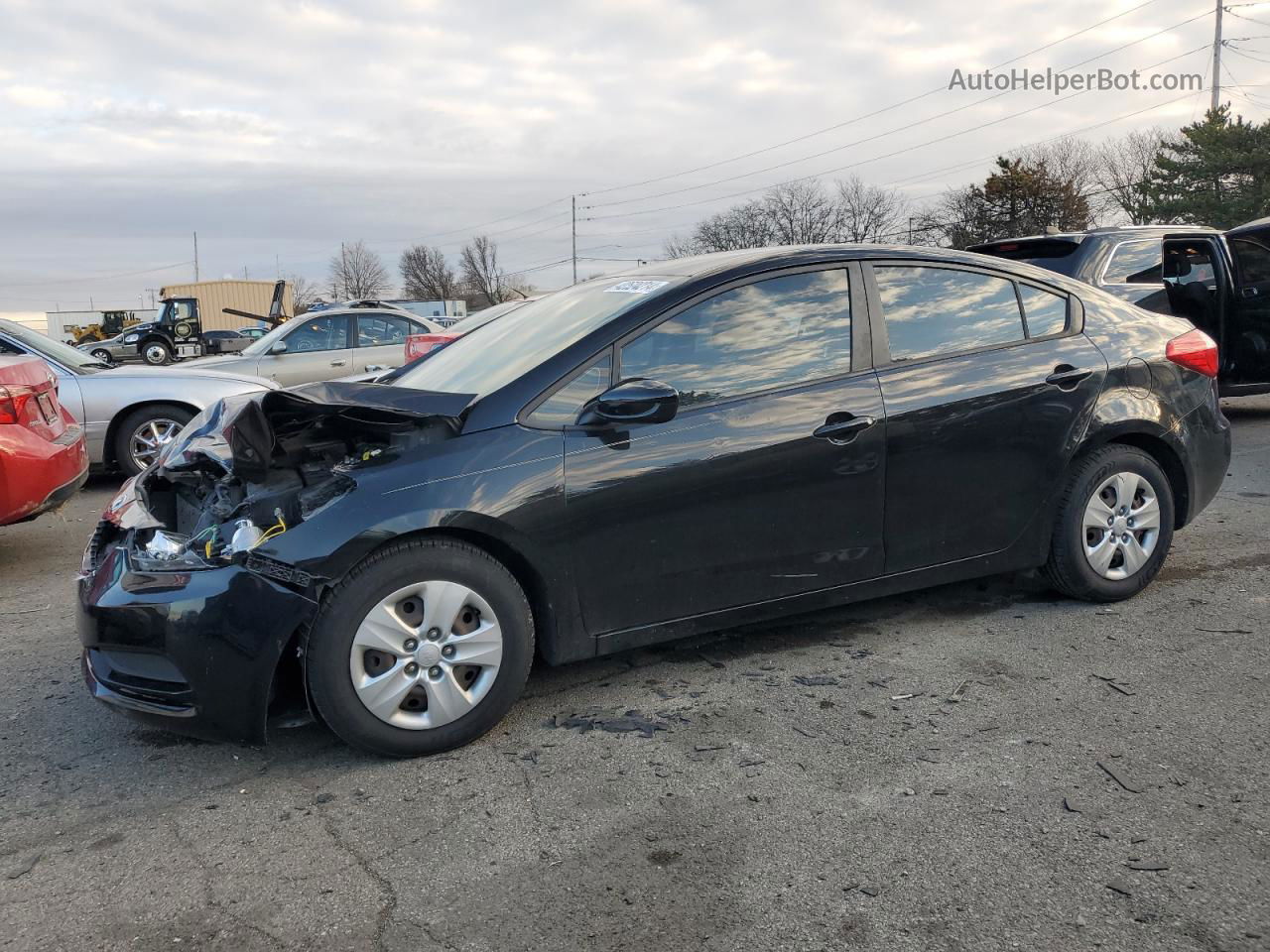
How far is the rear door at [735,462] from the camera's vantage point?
139 inches

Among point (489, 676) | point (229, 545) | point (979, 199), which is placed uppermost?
point (979, 199)

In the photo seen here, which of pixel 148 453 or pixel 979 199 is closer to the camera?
pixel 148 453

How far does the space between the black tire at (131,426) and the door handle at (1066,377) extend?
23.1 ft

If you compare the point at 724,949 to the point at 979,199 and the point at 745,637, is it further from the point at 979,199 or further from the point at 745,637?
the point at 979,199

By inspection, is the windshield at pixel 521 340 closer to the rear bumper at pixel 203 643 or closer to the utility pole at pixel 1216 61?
the rear bumper at pixel 203 643

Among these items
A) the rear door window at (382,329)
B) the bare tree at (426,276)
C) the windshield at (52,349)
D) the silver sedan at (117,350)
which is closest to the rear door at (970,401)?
the windshield at (52,349)

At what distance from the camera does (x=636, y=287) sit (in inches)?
158

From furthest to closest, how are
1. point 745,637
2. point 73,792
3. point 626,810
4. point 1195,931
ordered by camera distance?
point 745,637
point 73,792
point 626,810
point 1195,931

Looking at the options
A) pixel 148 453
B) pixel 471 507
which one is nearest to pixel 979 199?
pixel 148 453

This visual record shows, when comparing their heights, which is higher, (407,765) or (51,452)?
(51,452)

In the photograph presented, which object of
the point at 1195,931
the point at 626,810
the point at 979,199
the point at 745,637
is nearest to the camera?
Answer: the point at 1195,931

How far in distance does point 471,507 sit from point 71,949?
5.12ft

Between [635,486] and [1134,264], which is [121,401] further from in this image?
[1134,264]

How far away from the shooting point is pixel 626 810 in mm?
2941
